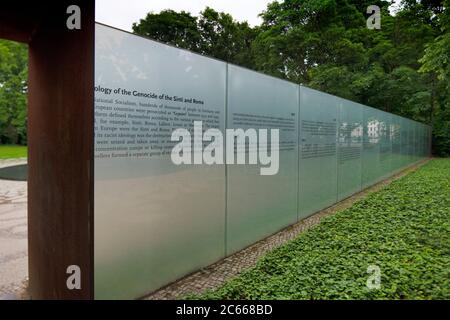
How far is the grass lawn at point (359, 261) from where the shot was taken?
3346mm

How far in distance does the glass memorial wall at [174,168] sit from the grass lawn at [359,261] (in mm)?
753

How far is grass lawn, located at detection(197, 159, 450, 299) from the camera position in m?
3.35

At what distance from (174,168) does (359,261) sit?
8.89ft

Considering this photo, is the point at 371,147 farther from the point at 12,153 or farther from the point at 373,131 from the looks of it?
the point at 12,153

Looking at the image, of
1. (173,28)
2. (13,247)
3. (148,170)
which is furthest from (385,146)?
(173,28)

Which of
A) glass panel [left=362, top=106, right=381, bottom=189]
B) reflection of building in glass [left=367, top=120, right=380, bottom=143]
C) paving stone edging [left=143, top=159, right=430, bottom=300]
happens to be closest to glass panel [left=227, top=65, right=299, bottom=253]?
paving stone edging [left=143, top=159, right=430, bottom=300]

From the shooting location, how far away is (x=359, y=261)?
4.14 metres

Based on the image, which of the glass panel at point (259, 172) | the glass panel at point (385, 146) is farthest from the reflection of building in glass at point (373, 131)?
the glass panel at point (259, 172)

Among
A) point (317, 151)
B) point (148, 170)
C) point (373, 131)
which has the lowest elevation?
point (148, 170)

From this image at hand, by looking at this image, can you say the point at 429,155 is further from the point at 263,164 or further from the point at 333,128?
the point at 263,164

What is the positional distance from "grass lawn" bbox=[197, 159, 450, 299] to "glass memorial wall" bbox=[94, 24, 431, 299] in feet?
2.47

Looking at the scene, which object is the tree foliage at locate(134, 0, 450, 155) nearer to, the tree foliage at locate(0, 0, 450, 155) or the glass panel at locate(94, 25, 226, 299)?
the tree foliage at locate(0, 0, 450, 155)

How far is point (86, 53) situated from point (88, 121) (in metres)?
0.62
